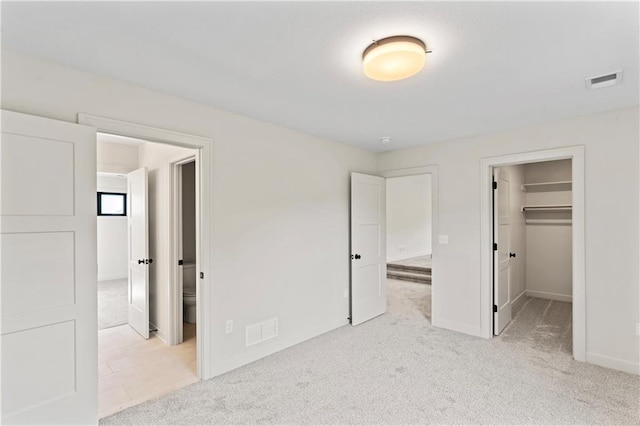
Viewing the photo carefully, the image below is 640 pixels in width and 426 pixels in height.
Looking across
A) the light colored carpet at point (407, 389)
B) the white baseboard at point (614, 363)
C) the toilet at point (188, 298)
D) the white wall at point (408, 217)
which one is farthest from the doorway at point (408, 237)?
the toilet at point (188, 298)

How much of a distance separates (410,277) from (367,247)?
2.84m

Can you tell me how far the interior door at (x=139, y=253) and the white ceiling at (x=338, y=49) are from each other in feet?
6.01

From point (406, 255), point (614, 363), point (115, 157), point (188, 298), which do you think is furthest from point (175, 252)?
point (406, 255)

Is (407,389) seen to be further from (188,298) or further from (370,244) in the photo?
(188,298)

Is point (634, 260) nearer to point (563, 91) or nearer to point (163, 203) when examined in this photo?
point (563, 91)

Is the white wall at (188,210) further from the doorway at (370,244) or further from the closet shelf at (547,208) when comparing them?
the closet shelf at (547,208)

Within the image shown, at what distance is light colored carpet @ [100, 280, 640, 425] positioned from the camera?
7.22 feet

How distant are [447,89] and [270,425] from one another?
109 inches

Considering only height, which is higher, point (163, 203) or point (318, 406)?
point (163, 203)

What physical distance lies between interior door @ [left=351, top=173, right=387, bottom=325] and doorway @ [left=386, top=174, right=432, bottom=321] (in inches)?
48.5

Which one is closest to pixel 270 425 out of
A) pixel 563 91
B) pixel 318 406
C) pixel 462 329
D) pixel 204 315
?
pixel 318 406

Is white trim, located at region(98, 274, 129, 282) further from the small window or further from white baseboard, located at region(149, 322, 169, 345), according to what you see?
white baseboard, located at region(149, 322, 169, 345)

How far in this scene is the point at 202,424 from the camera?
212cm

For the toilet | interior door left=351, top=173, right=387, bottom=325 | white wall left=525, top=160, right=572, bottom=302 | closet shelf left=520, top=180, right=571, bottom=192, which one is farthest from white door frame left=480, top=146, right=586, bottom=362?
the toilet
